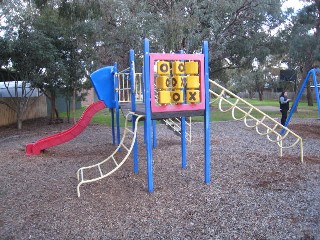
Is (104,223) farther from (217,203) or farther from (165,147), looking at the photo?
(165,147)

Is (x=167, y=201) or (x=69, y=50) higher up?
(x=69, y=50)

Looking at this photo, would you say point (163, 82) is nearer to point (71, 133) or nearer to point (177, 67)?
point (177, 67)

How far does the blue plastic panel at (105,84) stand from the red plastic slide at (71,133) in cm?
27

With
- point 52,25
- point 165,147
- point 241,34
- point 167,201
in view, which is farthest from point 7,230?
point 241,34

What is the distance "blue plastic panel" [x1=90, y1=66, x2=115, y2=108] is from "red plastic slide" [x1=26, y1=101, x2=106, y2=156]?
27 cm

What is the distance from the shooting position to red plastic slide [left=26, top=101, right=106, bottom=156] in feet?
26.0

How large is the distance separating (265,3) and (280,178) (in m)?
12.0

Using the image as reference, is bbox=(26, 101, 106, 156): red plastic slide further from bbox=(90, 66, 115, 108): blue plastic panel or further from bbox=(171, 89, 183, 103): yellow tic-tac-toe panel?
bbox=(171, 89, 183, 103): yellow tic-tac-toe panel

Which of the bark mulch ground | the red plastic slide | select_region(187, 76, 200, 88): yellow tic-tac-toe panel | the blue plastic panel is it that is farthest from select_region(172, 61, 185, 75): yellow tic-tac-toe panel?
the red plastic slide

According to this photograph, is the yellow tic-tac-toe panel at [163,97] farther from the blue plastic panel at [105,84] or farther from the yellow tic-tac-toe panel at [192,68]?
the blue plastic panel at [105,84]

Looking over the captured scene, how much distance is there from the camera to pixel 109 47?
50.2ft

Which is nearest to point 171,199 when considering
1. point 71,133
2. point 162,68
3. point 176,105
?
point 176,105

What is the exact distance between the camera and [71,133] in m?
8.02

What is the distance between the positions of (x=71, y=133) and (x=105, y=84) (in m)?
1.53
